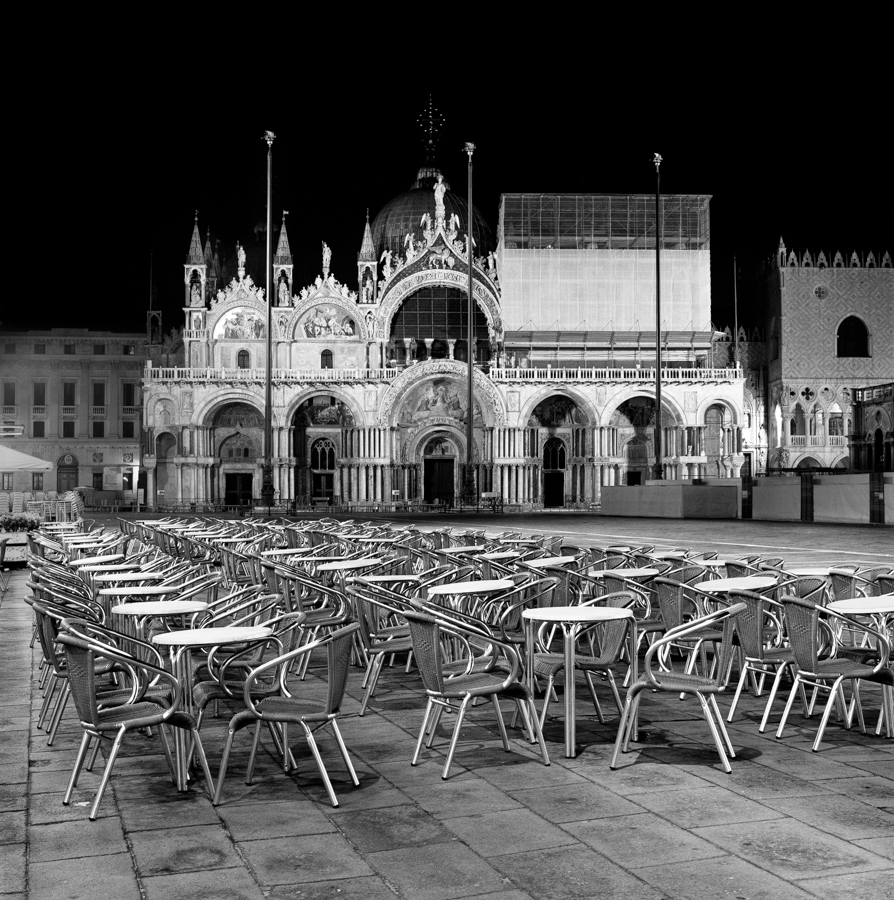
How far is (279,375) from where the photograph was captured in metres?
57.3

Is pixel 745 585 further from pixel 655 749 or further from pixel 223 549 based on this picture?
pixel 223 549

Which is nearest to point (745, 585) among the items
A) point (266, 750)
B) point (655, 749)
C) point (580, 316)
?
point (655, 749)

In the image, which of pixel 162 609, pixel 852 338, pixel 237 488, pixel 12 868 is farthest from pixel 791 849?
pixel 852 338

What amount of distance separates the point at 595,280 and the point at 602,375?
17.6ft

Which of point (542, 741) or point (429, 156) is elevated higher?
point (429, 156)

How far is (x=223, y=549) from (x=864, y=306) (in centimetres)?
6017

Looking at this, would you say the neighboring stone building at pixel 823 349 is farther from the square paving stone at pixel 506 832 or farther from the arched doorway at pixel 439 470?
the square paving stone at pixel 506 832

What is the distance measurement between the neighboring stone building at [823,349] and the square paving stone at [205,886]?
209 feet

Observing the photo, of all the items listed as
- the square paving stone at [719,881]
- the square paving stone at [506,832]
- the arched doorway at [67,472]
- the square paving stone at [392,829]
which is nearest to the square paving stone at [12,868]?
the square paving stone at [392,829]

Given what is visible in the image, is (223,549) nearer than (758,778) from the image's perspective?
No

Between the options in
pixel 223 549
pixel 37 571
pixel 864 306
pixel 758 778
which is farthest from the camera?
pixel 864 306

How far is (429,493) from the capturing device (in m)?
61.6

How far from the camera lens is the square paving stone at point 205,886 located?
4395 mm

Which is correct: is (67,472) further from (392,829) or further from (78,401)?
(392,829)
